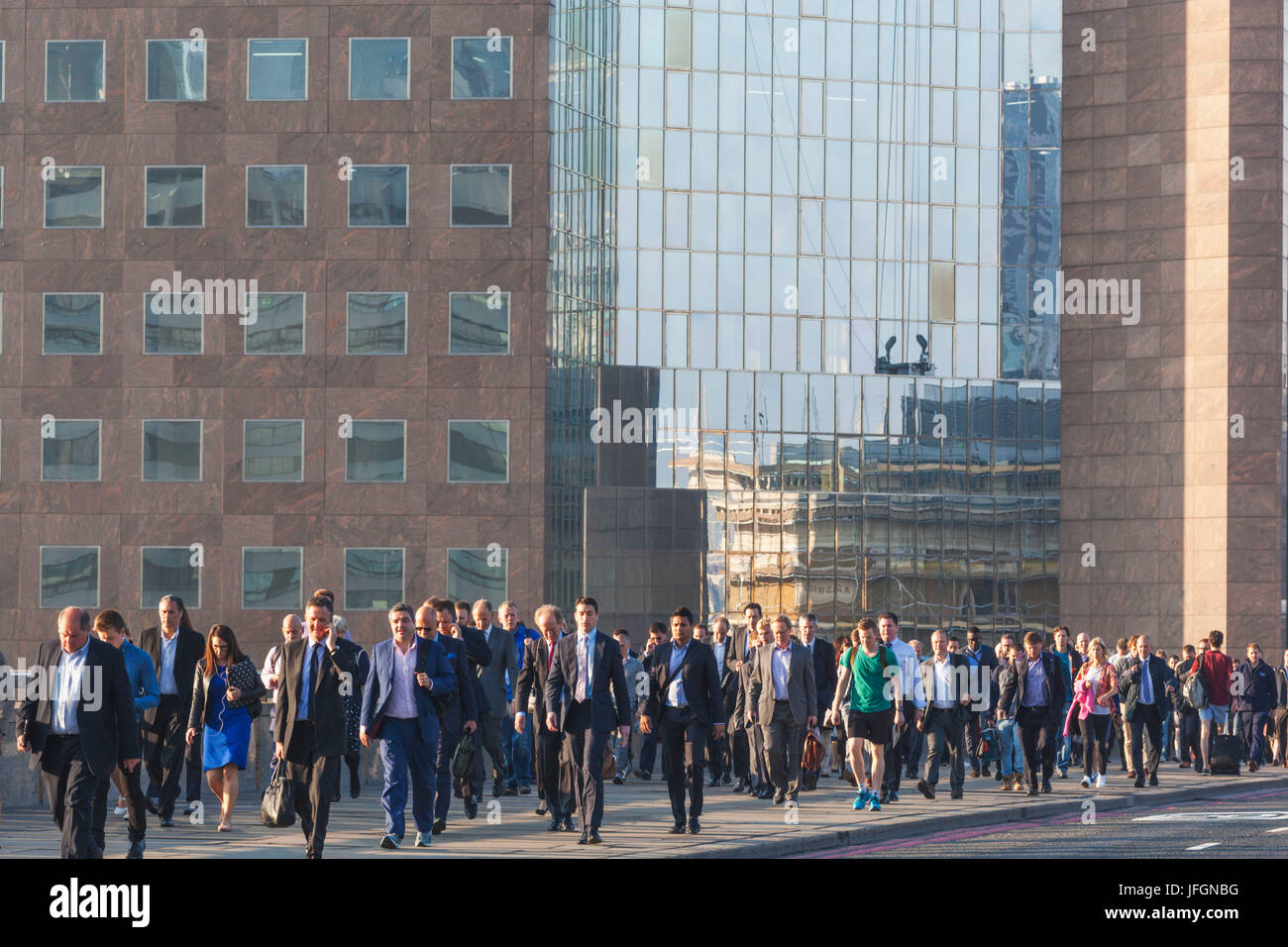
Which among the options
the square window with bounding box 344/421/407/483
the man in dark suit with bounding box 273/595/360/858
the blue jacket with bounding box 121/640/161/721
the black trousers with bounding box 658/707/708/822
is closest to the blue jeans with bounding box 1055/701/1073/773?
the black trousers with bounding box 658/707/708/822

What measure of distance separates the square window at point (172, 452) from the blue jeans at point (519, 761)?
20.9 m

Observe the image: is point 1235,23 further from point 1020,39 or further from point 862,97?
point 862,97

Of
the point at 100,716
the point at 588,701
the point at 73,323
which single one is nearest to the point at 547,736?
the point at 588,701

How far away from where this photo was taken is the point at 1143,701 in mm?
25469

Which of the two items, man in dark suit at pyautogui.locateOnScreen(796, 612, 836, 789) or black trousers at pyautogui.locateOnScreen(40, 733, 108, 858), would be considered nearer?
black trousers at pyautogui.locateOnScreen(40, 733, 108, 858)

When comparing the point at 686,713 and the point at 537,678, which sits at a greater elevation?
the point at 537,678

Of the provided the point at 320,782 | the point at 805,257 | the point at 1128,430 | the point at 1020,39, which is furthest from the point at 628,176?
the point at 320,782

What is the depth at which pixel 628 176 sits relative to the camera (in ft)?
149

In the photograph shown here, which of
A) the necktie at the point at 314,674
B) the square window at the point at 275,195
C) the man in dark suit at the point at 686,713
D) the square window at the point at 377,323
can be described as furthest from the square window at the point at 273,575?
the necktie at the point at 314,674

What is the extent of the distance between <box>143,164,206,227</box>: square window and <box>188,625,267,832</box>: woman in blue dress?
26276 mm

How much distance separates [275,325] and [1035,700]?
23.9m

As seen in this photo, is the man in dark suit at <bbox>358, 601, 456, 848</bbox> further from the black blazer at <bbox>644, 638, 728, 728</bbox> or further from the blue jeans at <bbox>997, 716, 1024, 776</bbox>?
the blue jeans at <bbox>997, 716, 1024, 776</bbox>

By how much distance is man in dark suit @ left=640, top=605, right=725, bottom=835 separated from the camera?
703 inches

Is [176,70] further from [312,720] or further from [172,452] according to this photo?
[312,720]
